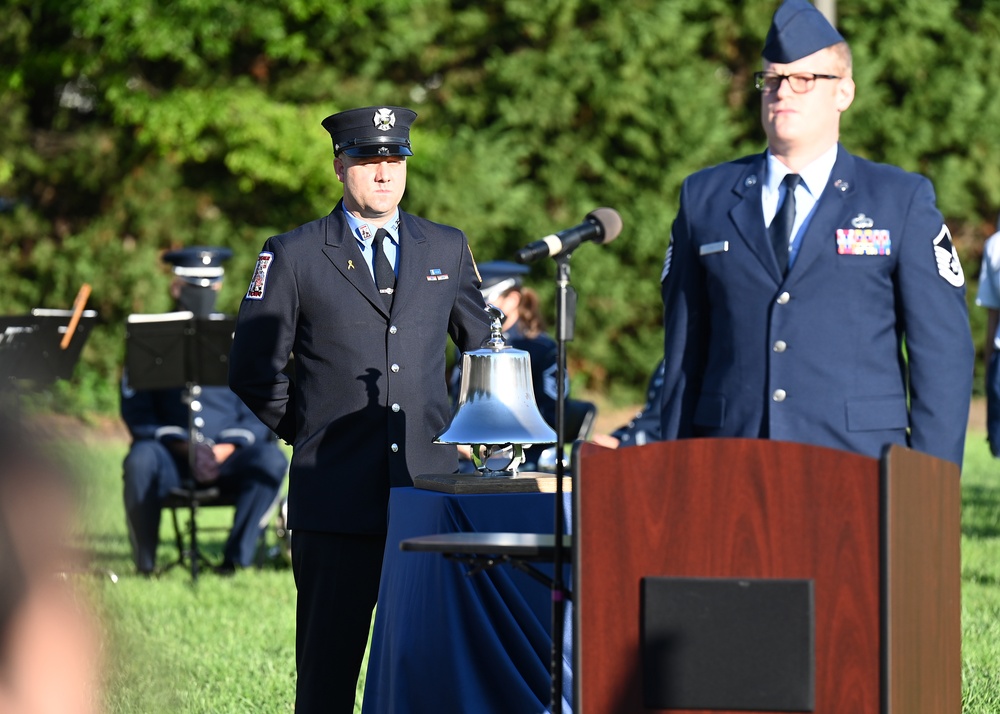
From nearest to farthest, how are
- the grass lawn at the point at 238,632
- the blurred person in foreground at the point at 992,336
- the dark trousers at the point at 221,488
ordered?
the grass lawn at the point at 238,632 < the blurred person in foreground at the point at 992,336 < the dark trousers at the point at 221,488

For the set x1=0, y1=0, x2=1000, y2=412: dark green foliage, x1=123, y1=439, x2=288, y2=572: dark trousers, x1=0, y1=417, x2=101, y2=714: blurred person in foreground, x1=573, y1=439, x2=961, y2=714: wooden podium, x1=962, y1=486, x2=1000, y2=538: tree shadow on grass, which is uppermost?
x1=0, y1=0, x2=1000, y2=412: dark green foliage

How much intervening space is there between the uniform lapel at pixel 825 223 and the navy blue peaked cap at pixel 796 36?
0.31 m

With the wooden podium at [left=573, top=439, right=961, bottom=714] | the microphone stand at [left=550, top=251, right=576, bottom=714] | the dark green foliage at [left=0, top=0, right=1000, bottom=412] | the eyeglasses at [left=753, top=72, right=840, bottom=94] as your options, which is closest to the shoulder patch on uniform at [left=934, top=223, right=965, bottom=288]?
the eyeglasses at [left=753, top=72, right=840, bottom=94]

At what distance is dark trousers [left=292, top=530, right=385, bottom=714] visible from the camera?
14.3ft

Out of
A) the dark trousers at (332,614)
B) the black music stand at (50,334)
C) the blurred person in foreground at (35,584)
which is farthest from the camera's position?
the black music stand at (50,334)

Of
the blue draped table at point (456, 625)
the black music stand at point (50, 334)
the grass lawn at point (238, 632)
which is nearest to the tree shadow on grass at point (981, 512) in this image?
the grass lawn at point (238, 632)

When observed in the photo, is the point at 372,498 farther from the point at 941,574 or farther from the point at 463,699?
the point at 941,574

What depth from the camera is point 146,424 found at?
9.66 m

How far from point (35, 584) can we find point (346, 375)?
2.90 m

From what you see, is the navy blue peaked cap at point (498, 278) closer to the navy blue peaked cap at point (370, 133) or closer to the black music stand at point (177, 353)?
the black music stand at point (177, 353)

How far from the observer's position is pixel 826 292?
3.53 m

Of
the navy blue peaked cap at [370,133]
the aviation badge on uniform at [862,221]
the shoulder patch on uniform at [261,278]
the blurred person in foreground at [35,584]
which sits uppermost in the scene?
the navy blue peaked cap at [370,133]

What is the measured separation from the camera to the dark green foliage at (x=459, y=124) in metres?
18.9

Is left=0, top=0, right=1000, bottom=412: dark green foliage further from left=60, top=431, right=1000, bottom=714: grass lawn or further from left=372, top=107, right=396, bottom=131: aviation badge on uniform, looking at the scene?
left=372, top=107, right=396, bottom=131: aviation badge on uniform
